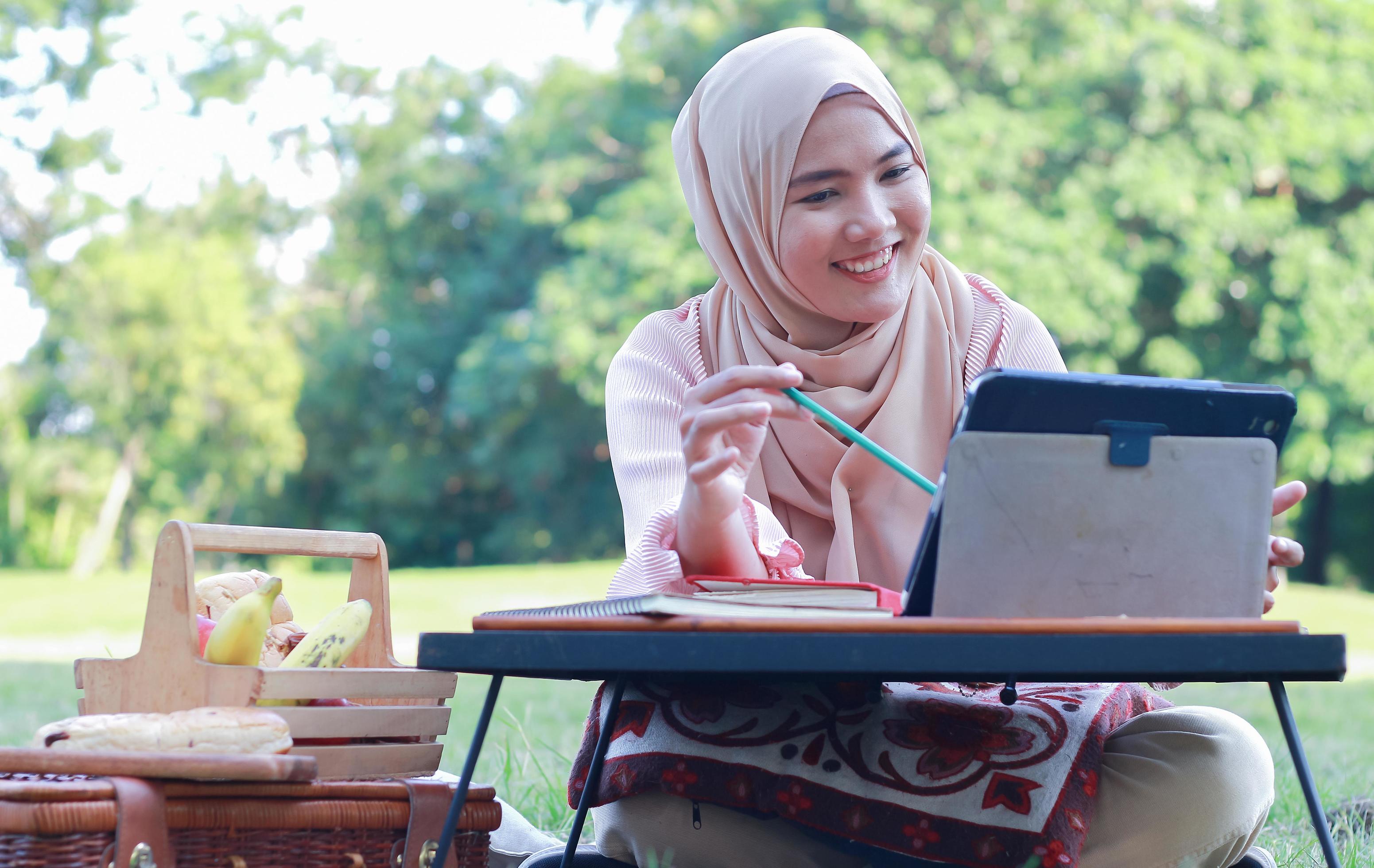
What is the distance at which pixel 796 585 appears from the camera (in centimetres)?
124

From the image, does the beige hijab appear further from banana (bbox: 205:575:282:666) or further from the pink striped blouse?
banana (bbox: 205:575:282:666)

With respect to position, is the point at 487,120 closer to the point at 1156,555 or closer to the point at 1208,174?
the point at 1208,174

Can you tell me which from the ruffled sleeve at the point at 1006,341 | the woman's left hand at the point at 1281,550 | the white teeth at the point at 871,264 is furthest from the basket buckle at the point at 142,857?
the ruffled sleeve at the point at 1006,341

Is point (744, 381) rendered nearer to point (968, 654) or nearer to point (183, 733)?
point (968, 654)

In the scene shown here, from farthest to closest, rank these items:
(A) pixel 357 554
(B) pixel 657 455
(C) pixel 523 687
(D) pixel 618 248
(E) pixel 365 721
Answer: (D) pixel 618 248
(C) pixel 523 687
(B) pixel 657 455
(A) pixel 357 554
(E) pixel 365 721

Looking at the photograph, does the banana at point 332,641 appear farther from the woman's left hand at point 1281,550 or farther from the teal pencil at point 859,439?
the woman's left hand at point 1281,550

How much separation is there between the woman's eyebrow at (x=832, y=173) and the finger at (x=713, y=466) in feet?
2.09

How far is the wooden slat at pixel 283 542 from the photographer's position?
1.46 metres

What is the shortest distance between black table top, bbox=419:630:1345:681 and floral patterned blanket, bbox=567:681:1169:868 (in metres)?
0.45

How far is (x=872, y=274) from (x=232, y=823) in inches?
44.6

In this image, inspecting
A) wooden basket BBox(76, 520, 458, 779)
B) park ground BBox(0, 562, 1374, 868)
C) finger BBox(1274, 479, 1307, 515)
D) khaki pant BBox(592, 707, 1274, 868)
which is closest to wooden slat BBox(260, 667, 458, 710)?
wooden basket BBox(76, 520, 458, 779)

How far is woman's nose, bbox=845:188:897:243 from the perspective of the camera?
70.3 inches

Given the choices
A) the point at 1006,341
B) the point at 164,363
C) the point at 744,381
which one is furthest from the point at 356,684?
the point at 164,363

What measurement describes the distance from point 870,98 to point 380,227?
17452 millimetres
